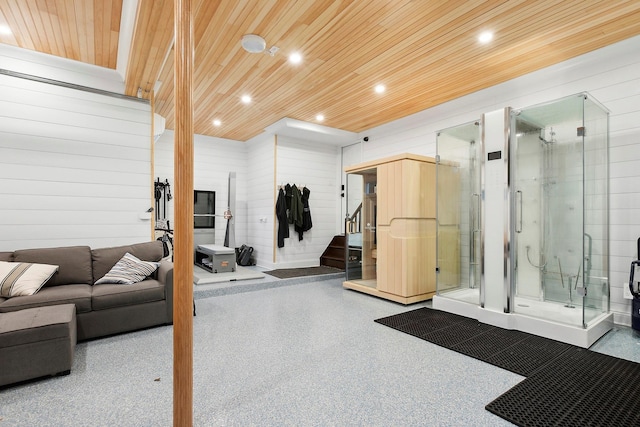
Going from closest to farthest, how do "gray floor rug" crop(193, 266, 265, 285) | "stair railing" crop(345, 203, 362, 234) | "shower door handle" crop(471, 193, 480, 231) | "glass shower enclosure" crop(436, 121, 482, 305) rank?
"shower door handle" crop(471, 193, 480, 231) < "glass shower enclosure" crop(436, 121, 482, 305) < "gray floor rug" crop(193, 266, 265, 285) < "stair railing" crop(345, 203, 362, 234)

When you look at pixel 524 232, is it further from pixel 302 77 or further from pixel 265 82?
pixel 265 82

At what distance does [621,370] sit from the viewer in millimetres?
2277

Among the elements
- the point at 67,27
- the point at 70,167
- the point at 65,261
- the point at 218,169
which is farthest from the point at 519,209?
the point at 218,169

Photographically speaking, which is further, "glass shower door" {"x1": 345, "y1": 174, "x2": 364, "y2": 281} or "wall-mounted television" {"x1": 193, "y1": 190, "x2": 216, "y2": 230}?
"wall-mounted television" {"x1": 193, "y1": 190, "x2": 216, "y2": 230}

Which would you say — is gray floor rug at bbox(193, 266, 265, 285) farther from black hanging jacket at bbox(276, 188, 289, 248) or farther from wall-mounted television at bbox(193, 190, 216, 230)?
wall-mounted television at bbox(193, 190, 216, 230)

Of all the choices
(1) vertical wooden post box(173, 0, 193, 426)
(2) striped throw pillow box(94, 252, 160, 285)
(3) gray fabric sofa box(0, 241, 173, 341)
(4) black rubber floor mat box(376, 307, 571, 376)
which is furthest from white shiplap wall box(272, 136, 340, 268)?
(1) vertical wooden post box(173, 0, 193, 426)

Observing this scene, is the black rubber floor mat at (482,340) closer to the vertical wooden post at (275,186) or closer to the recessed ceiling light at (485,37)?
the recessed ceiling light at (485,37)

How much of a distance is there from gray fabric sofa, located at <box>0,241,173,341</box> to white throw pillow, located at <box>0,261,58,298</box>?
0.22 feet

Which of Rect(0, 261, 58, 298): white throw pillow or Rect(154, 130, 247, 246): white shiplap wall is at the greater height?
Rect(154, 130, 247, 246): white shiplap wall

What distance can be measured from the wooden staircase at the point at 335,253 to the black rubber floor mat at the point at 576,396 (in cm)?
425

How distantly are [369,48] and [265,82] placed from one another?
1.51 metres

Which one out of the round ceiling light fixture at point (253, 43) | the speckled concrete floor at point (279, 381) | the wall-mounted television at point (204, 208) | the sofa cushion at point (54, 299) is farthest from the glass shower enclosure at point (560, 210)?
the wall-mounted television at point (204, 208)

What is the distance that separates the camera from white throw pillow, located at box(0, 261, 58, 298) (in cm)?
278

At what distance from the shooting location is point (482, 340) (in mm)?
2895
